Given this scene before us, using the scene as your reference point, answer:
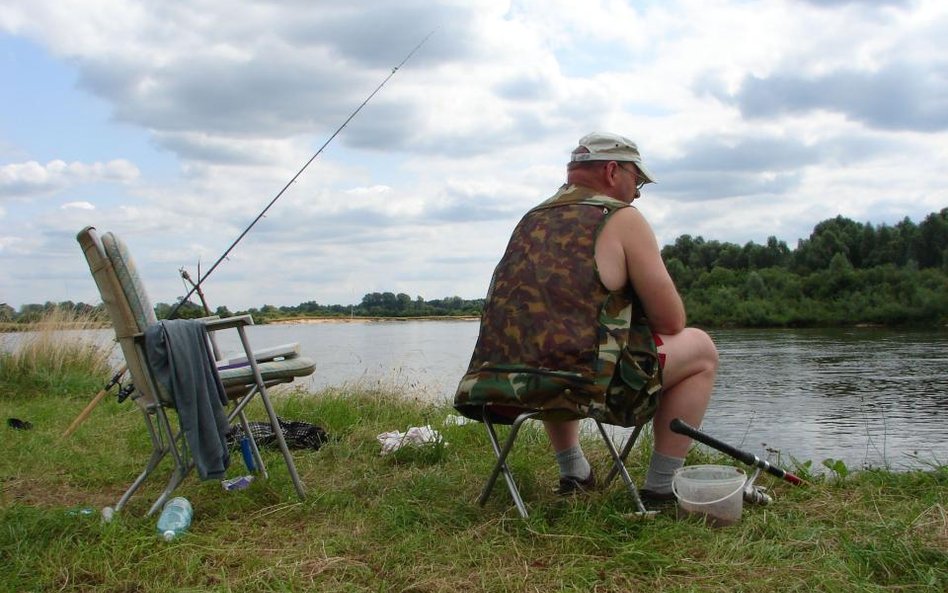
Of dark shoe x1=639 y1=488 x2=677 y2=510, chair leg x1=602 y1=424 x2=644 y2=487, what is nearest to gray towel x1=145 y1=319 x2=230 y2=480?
chair leg x1=602 y1=424 x2=644 y2=487

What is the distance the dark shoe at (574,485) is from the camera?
307 centimetres

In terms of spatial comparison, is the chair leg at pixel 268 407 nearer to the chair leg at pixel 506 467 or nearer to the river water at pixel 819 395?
the chair leg at pixel 506 467

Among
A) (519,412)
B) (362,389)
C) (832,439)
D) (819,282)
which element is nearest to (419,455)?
(519,412)

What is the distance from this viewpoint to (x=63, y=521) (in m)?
2.77

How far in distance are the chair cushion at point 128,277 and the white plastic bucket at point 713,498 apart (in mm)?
1900

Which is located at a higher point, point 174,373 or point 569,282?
point 569,282

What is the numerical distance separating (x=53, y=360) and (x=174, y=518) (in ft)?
20.9

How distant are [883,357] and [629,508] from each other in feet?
64.2

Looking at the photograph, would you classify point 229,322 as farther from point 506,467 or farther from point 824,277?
point 824,277

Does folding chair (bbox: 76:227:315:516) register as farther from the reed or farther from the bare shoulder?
the bare shoulder

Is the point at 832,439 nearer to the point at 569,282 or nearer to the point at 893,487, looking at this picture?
Answer: the point at 893,487

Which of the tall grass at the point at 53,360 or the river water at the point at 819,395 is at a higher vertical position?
the tall grass at the point at 53,360

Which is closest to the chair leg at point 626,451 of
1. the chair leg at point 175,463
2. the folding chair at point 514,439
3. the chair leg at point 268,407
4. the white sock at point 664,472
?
the folding chair at point 514,439

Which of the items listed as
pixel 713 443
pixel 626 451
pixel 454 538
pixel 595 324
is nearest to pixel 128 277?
pixel 454 538
